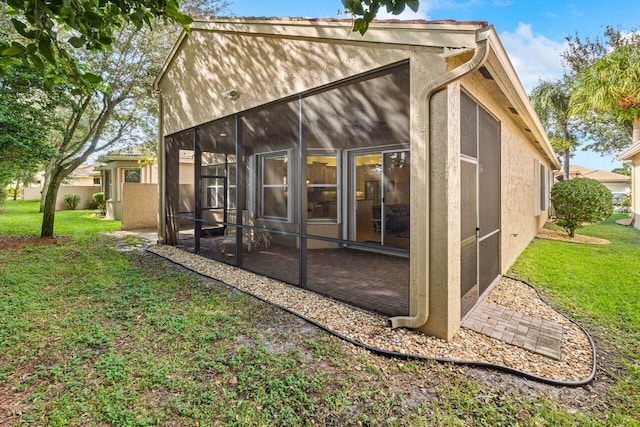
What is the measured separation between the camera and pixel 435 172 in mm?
3254

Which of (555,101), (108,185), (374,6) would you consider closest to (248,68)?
(374,6)

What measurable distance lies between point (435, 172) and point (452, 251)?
837 millimetres

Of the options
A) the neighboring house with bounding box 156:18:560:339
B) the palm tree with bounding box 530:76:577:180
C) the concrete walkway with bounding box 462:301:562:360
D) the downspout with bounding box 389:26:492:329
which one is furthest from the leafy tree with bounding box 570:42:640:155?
the downspout with bounding box 389:26:492:329

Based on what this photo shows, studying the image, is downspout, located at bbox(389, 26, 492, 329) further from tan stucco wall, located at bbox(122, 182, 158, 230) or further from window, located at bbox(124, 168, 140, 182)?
window, located at bbox(124, 168, 140, 182)

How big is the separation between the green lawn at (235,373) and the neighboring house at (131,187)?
807cm

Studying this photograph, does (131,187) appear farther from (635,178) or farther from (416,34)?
(635,178)

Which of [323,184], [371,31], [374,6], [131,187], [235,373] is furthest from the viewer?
[131,187]

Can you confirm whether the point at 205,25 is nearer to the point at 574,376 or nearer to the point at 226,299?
the point at 226,299

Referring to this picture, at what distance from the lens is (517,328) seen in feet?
11.9

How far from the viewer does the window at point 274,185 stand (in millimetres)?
8547

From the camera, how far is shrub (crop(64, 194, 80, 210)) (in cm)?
2065

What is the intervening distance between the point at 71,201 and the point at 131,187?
12.3 m

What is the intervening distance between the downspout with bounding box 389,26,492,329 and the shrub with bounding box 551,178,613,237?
934 centimetres

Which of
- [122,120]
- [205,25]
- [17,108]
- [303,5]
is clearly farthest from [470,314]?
[122,120]
